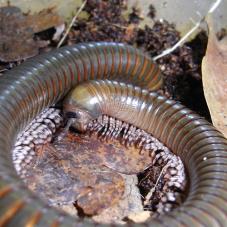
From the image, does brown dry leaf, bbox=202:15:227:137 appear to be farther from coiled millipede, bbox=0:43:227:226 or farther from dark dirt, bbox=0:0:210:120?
dark dirt, bbox=0:0:210:120

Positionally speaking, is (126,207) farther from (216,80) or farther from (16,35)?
(16,35)

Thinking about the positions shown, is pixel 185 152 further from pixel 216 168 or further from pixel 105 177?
pixel 105 177

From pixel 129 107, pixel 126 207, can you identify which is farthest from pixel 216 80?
pixel 126 207

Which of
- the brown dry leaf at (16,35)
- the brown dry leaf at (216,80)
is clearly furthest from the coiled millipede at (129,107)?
the brown dry leaf at (16,35)

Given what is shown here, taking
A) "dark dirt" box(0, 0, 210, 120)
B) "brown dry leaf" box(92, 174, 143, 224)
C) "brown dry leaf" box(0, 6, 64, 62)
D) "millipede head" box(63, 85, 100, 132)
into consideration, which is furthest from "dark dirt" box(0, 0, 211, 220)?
"brown dry leaf" box(92, 174, 143, 224)

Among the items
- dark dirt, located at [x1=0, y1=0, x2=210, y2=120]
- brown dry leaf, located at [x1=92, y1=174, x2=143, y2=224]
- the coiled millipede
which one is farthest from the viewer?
dark dirt, located at [x1=0, y1=0, x2=210, y2=120]

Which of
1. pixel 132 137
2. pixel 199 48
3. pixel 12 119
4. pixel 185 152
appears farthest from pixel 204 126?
pixel 12 119
